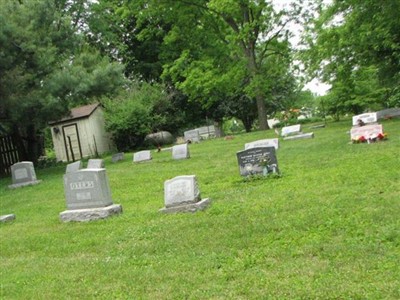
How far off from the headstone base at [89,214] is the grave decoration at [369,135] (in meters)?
7.64

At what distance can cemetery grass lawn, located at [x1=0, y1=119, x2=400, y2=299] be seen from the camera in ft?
14.4

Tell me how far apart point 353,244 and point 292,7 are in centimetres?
2404

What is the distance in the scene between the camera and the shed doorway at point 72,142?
30.3m

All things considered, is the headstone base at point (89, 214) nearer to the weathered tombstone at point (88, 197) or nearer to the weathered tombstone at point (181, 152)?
the weathered tombstone at point (88, 197)

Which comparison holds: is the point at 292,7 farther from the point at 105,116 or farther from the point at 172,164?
the point at 172,164

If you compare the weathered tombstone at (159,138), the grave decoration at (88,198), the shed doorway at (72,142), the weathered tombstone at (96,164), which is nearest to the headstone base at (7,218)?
the grave decoration at (88,198)

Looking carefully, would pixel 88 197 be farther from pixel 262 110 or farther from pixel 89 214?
pixel 262 110

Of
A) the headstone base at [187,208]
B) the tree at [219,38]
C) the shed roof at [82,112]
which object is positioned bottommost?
the headstone base at [187,208]

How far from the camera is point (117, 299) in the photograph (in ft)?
14.8

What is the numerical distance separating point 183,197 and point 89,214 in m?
1.83

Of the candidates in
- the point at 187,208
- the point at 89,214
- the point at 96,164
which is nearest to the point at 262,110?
the point at 96,164

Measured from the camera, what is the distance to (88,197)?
349 inches

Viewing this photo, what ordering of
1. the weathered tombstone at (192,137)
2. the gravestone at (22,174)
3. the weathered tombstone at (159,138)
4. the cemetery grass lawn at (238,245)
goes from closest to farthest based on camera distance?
the cemetery grass lawn at (238,245) → the gravestone at (22,174) → the weathered tombstone at (192,137) → the weathered tombstone at (159,138)

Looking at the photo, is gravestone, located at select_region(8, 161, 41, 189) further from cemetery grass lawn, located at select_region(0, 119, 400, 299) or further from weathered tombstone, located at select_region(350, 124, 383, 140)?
weathered tombstone, located at select_region(350, 124, 383, 140)
